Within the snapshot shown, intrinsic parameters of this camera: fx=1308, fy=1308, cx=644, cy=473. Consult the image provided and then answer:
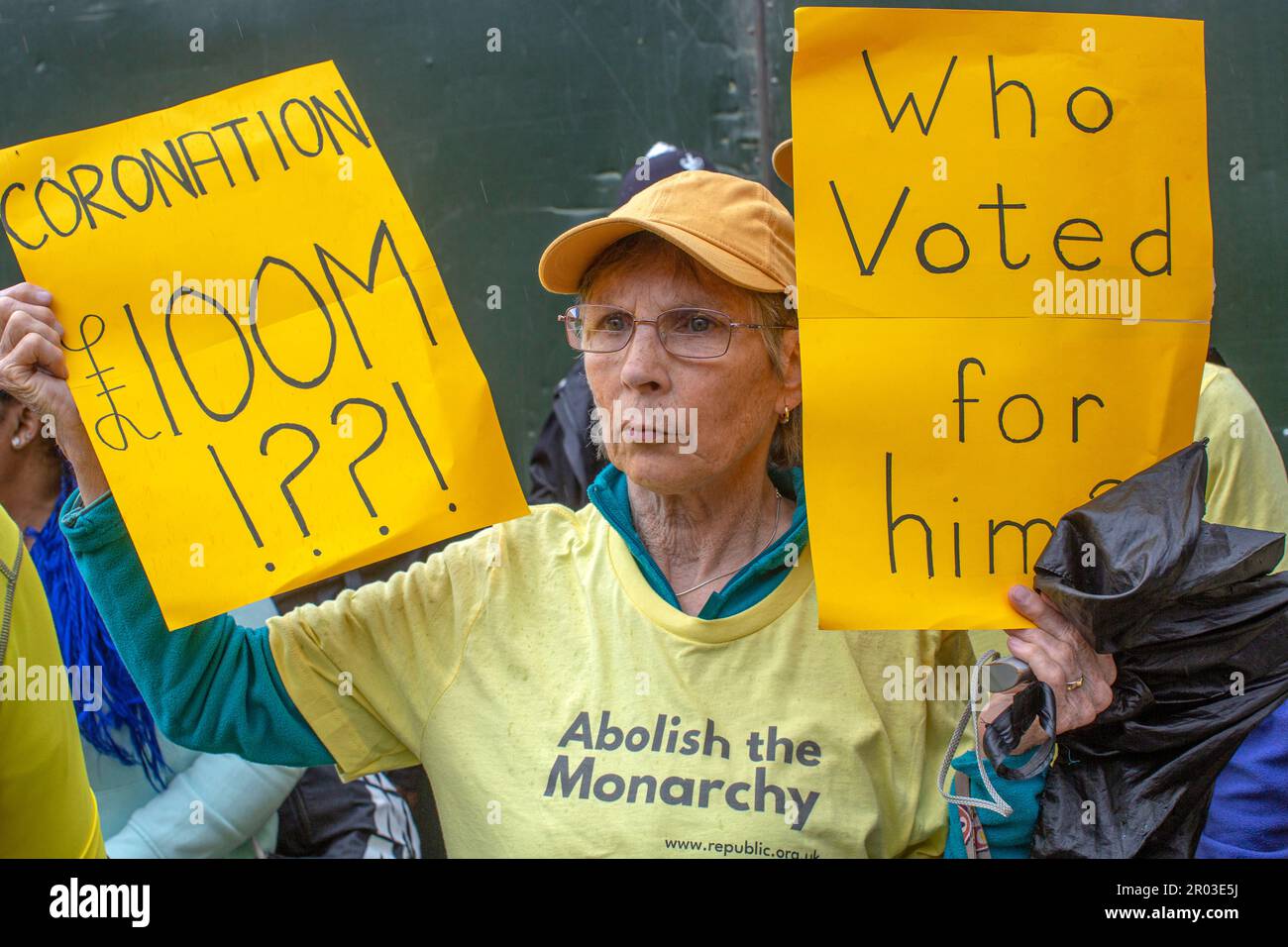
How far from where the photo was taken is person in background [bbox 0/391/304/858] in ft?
8.59

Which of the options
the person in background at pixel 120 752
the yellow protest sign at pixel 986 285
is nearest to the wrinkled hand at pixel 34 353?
the person in background at pixel 120 752

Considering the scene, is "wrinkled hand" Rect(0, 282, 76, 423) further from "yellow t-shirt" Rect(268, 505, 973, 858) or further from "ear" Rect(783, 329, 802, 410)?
"ear" Rect(783, 329, 802, 410)

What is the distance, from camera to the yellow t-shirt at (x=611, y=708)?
181 cm

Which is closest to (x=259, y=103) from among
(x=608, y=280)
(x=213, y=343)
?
(x=213, y=343)

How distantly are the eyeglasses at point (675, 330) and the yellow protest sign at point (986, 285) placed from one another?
0.71 ft

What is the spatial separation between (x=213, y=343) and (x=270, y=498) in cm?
24

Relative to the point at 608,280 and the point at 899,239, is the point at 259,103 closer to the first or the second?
the point at 608,280

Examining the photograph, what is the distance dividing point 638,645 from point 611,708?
0.11 metres

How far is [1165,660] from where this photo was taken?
1.81 metres

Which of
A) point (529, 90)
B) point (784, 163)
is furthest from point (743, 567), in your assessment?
point (529, 90)

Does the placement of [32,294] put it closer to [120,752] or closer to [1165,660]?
[120,752]

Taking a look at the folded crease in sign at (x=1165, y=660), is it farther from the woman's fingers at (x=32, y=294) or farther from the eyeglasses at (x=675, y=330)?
the woman's fingers at (x=32, y=294)

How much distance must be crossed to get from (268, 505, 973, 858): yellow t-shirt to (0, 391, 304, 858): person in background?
81 centimetres

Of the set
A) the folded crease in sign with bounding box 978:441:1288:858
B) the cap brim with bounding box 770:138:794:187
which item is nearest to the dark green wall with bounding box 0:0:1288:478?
the cap brim with bounding box 770:138:794:187
